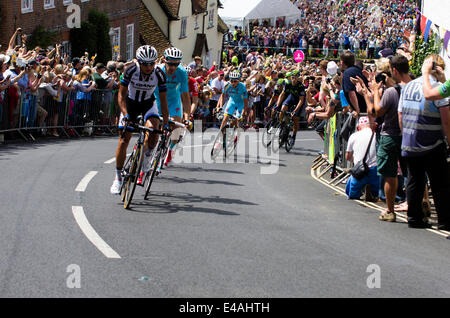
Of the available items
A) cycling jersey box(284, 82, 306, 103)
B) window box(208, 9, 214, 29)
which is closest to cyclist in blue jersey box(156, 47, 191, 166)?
cycling jersey box(284, 82, 306, 103)

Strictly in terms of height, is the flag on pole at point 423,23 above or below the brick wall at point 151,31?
below

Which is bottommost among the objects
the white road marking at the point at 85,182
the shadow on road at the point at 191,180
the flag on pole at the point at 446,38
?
the shadow on road at the point at 191,180

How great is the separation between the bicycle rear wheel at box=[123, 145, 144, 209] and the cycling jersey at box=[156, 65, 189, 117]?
3.46 metres

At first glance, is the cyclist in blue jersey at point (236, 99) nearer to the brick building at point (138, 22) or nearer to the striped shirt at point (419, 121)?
the striped shirt at point (419, 121)

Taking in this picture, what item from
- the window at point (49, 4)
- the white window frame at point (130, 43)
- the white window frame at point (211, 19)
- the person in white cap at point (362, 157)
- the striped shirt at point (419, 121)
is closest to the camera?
the striped shirt at point (419, 121)

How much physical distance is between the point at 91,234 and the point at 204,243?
1207 millimetres

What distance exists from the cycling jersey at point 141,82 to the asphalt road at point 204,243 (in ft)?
4.75

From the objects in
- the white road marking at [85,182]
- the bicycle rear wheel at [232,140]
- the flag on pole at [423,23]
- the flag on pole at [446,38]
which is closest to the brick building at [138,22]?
the bicycle rear wheel at [232,140]

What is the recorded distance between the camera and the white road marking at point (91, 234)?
24.3 ft

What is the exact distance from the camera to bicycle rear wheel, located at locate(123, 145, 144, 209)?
1002 centimetres

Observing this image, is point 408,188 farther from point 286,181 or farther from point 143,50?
point 286,181

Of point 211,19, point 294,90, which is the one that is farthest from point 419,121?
point 211,19

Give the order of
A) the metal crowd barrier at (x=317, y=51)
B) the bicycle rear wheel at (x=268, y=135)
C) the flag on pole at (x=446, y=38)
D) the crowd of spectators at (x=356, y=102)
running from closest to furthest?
the crowd of spectators at (x=356, y=102)
the flag on pole at (x=446, y=38)
the bicycle rear wheel at (x=268, y=135)
the metal crowd barrier at (x=317, y=51)
